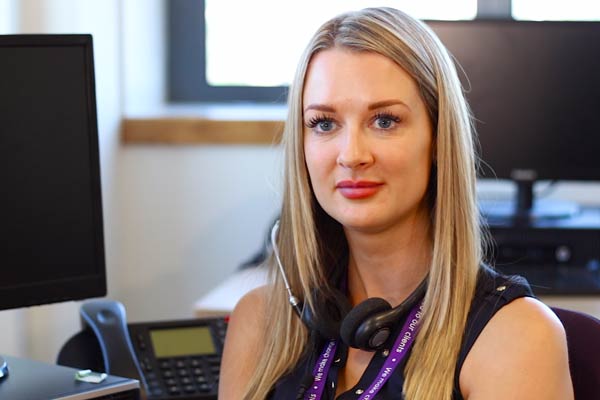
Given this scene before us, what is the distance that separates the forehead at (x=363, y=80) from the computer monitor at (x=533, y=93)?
1.04m

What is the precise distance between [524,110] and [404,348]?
3.93ft

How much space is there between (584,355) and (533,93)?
46.7 inches

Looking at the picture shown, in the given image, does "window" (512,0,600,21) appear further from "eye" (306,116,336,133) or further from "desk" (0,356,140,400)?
"desk" (0,356,140,400)

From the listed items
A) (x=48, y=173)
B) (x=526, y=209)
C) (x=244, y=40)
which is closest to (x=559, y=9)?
(x=526, y=209)

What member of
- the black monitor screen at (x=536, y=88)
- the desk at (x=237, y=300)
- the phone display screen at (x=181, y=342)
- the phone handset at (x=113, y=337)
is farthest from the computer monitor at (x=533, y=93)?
the phone handset at (x=113, y=337)

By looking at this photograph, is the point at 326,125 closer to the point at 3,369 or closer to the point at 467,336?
the point at 467,336

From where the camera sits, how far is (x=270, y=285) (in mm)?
1684

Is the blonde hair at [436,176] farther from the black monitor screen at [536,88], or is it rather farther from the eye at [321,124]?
the black monitor screen at [536,88]

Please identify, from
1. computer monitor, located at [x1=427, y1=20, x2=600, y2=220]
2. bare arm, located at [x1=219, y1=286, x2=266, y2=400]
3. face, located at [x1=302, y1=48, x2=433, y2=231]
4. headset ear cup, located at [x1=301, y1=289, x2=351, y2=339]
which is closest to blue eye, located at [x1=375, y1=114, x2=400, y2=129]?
face, located at [x1=302, y1=48, x2=433, y2=231]

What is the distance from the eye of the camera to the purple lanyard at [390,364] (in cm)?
144

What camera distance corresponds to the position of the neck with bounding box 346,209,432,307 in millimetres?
1523

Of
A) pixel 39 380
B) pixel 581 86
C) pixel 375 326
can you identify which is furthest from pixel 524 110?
pixel 39 380

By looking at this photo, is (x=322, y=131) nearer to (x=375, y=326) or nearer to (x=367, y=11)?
(x=367, y=11)

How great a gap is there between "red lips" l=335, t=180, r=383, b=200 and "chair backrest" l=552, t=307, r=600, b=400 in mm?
314
